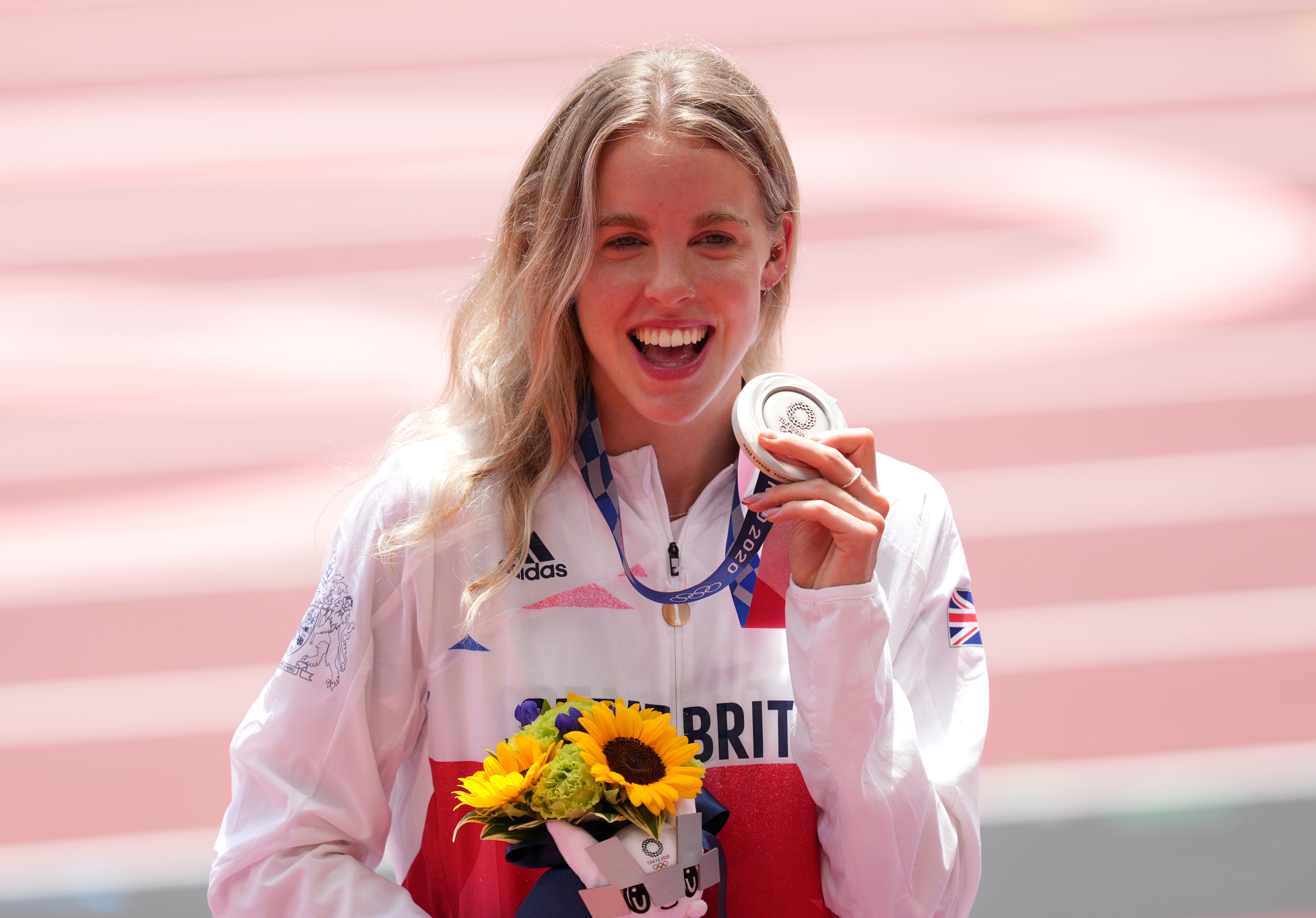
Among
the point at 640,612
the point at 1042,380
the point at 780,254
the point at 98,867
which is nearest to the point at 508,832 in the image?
the point at 640,612

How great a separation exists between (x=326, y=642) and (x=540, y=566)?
1.29 ft

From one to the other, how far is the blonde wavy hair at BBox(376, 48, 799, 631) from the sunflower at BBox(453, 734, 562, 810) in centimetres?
34

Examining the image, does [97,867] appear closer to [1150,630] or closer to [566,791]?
[566,791]

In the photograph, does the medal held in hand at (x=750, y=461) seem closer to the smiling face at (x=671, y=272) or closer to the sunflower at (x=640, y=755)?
the smiling face at (x=671, y=272)

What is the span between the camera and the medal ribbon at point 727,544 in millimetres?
1985

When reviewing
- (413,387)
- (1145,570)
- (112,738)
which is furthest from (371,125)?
(1145,570)

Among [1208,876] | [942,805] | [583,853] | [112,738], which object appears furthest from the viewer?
[1208,876]

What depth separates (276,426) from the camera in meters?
3.42

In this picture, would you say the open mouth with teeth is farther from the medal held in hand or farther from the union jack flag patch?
the union jack flag patch

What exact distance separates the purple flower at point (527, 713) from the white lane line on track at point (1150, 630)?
2.14m

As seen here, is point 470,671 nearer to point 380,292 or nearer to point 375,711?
point 375,711

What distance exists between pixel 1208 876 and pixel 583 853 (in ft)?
9.35

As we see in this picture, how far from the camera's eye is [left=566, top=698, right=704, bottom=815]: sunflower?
1.55 metres

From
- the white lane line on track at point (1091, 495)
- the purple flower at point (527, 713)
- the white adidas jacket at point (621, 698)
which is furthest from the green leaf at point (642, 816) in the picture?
the white lane line on track at point (1091, 495)
